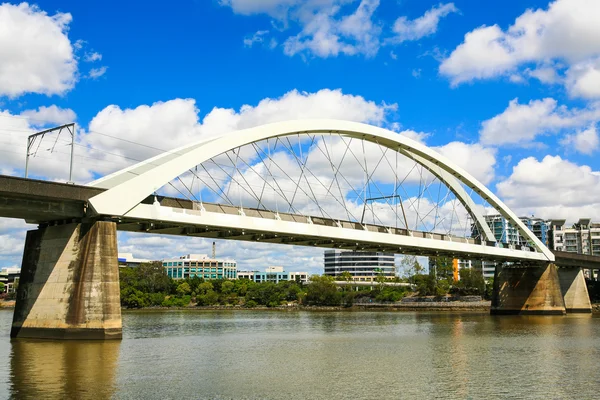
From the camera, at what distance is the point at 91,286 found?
30641 millimetres

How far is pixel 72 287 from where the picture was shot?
3078 cm

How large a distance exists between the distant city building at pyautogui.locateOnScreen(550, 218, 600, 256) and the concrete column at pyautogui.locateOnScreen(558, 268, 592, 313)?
295 feet

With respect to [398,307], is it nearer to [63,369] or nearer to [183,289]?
[183,289]

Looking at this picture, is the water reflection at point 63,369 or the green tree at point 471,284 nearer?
the water reflection at point 63,369

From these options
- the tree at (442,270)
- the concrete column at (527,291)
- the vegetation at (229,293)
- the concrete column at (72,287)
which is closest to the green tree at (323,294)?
the vegetation at (229,293)

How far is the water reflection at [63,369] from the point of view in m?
17.7

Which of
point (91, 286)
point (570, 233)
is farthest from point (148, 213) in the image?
point (570, 233)

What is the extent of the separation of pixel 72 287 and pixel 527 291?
60.2 m

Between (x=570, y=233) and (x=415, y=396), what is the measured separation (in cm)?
17691

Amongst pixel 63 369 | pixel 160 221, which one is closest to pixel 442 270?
pixel 160 221

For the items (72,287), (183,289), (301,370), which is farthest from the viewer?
(183,289)

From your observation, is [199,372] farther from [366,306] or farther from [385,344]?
[366,306]

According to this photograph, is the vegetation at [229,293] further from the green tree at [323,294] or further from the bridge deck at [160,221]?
the bridge deck at [160,221]

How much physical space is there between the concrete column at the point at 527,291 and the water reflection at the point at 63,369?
5760cm
